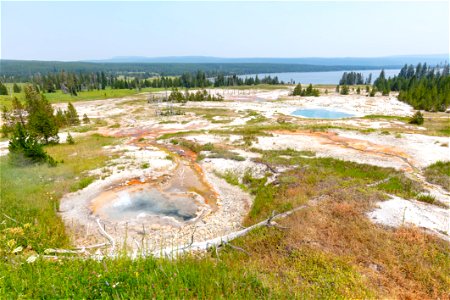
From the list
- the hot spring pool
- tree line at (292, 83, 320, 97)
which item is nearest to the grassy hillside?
the hot spring pool

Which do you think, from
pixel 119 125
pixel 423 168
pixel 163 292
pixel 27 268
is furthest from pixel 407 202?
pixel 119 125

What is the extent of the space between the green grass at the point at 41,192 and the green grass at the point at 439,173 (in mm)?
20778

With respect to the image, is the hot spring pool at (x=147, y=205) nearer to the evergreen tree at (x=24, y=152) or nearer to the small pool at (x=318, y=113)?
the evergreen tree at (x=24, y=152)

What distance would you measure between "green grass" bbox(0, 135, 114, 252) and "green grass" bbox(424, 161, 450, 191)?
2078 cm

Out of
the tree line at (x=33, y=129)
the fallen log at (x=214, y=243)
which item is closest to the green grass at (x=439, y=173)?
the fallen log at (x=214, y=243)

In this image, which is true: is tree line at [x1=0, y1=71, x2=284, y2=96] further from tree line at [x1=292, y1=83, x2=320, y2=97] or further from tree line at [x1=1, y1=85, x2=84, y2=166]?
tree line at [x1=1, y1=85, x2=84, y2=166]

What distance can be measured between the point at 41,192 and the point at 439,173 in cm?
2775

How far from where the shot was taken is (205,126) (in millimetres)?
46750

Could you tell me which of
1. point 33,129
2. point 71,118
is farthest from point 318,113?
point 71,118

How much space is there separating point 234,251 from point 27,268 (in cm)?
561

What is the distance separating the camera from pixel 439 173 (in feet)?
54.4

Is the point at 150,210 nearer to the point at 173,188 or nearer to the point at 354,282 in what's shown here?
the point at 173,188

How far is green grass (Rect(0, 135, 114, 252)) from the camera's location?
31.3 ft

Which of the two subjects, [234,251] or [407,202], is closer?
[234,251]
